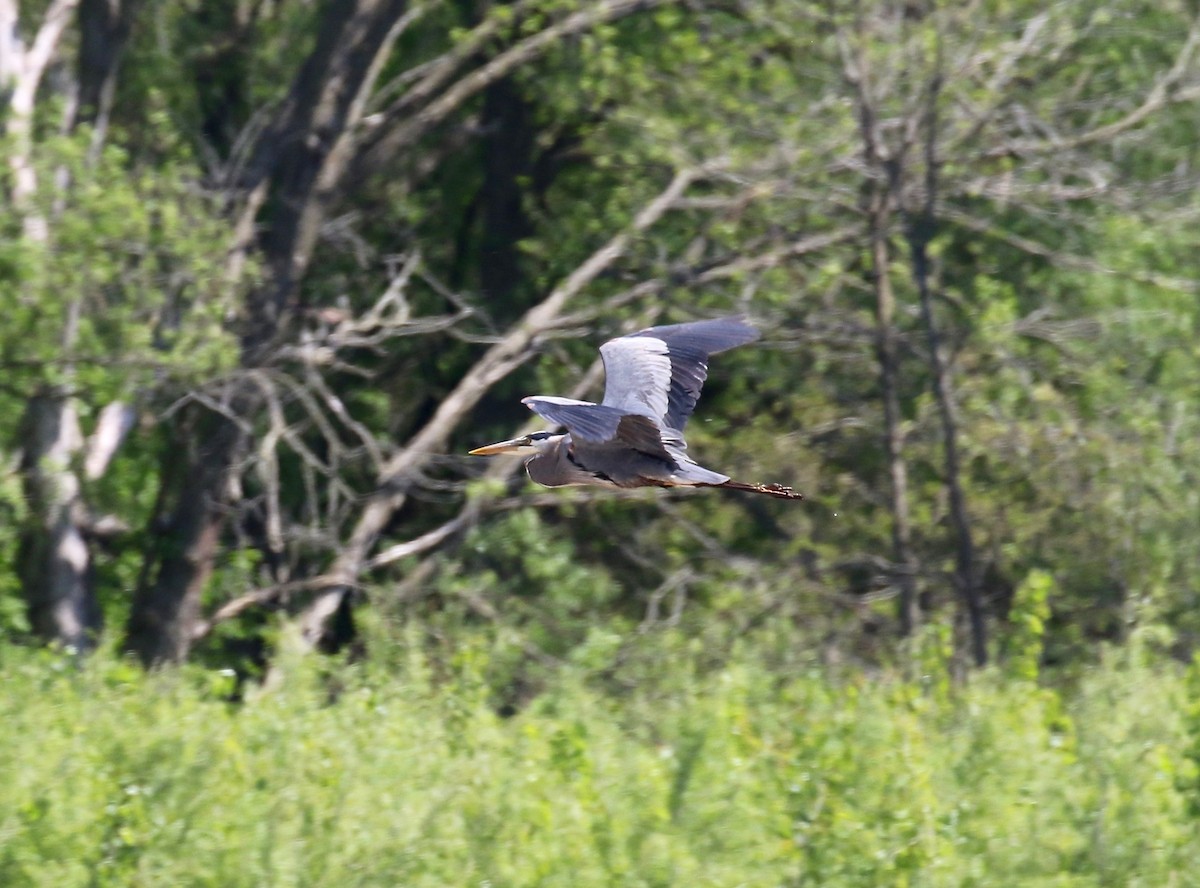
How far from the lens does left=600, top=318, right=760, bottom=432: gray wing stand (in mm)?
5953

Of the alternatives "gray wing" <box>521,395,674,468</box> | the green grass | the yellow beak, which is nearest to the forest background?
the green grass

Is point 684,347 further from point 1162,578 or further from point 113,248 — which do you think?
point 1162,578

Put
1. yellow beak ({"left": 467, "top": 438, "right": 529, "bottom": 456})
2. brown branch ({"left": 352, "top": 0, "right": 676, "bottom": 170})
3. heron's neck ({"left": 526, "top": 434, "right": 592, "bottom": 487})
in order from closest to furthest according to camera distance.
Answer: heron's neck ({"left": 526, "top": 434, "right": 592, "bottom": 487}) → yellow beak ({"left": 467, "top": 438, "right": 529, "bottom": 456}) → brown branch ({"left": 352, "top": 0, "right": 676, "bottom": 170})

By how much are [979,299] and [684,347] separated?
6.71 m

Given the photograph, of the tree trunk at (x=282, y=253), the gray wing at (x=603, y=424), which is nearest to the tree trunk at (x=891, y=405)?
the tree trunk at (x=282, y=253)

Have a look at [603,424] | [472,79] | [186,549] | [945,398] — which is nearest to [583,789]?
[603,424]

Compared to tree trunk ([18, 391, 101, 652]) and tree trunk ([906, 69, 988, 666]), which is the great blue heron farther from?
tree trunk ([18, 391, 101, 652])

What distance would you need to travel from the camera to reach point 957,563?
12.2m

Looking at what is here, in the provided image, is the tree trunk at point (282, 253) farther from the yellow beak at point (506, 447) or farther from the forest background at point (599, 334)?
the yellow beak at point (506, 447)

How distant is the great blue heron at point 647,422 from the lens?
5.64 m

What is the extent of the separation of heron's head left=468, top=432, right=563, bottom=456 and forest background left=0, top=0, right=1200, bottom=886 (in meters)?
3.71

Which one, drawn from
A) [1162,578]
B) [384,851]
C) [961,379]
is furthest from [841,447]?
[384,851]

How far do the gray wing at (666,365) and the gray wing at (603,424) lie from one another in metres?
0.15

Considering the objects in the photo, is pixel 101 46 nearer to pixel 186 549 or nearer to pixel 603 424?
pixel 186 549
